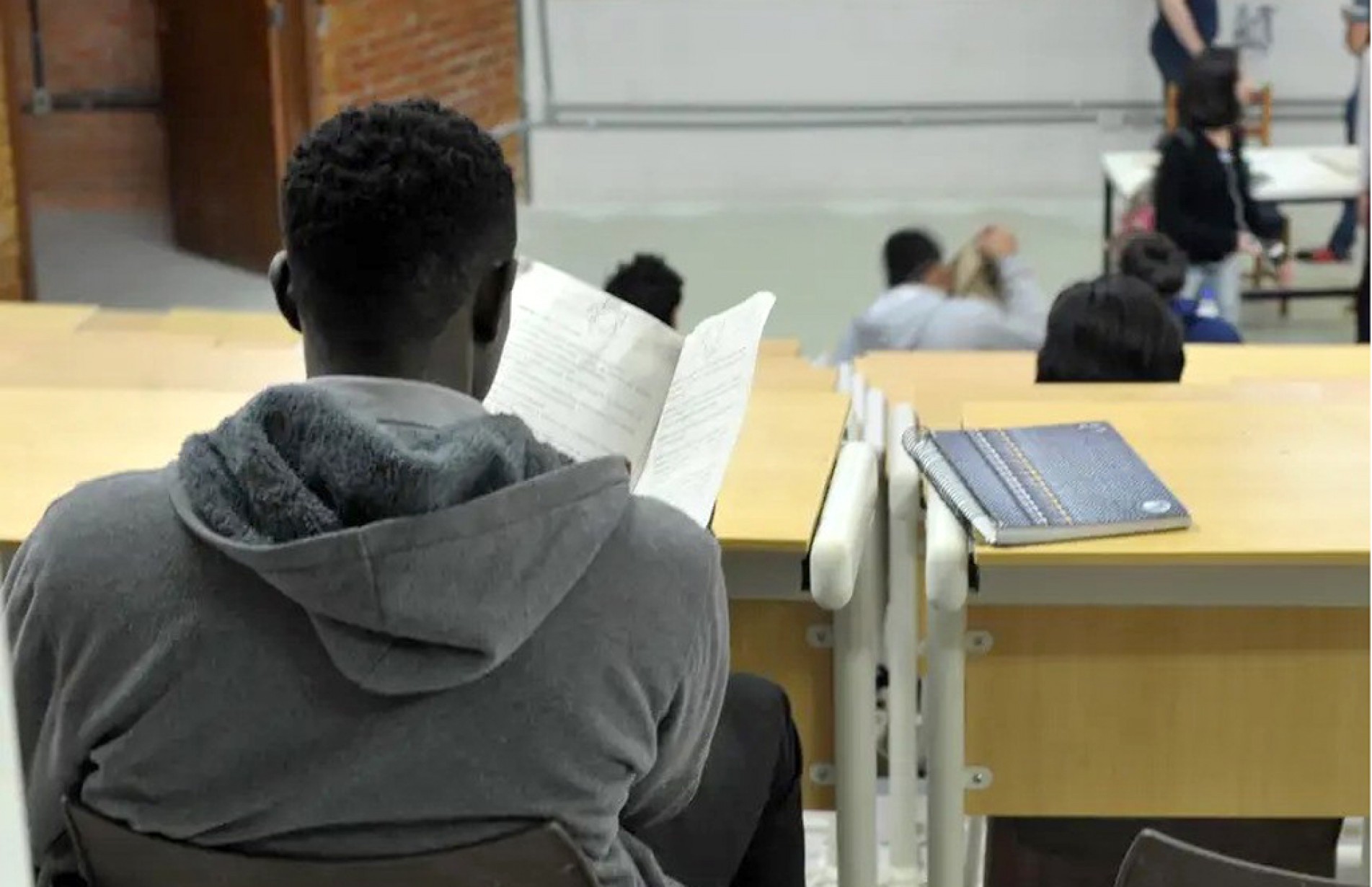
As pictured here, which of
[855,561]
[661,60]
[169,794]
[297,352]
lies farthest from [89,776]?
[661,60]

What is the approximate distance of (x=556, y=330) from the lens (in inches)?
67.4

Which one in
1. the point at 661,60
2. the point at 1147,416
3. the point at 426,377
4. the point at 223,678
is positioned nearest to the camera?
Answer: the point at 223,678

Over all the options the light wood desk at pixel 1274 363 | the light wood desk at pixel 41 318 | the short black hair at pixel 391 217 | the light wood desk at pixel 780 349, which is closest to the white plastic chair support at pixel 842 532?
the short black hair at pixel 391 217

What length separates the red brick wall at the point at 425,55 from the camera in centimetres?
653

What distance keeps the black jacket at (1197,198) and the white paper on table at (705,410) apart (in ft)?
12.9

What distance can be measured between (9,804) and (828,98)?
6.54m

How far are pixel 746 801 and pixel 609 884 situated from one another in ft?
1.25

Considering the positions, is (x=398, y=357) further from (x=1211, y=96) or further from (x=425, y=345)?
(x=1211, y=96)

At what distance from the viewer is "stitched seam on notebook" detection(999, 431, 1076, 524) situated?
70.6 inches

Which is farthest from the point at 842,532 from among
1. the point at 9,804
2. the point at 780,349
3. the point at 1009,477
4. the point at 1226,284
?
the point at 1226,284

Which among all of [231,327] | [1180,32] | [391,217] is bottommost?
[231,327]

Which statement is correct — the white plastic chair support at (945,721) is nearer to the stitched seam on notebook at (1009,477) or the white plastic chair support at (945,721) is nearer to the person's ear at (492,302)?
→ the stitched seam on notebook at (1009,477)

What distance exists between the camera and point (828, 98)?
7.13 meters

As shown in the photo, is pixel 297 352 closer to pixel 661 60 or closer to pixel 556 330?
pixel 556 330
